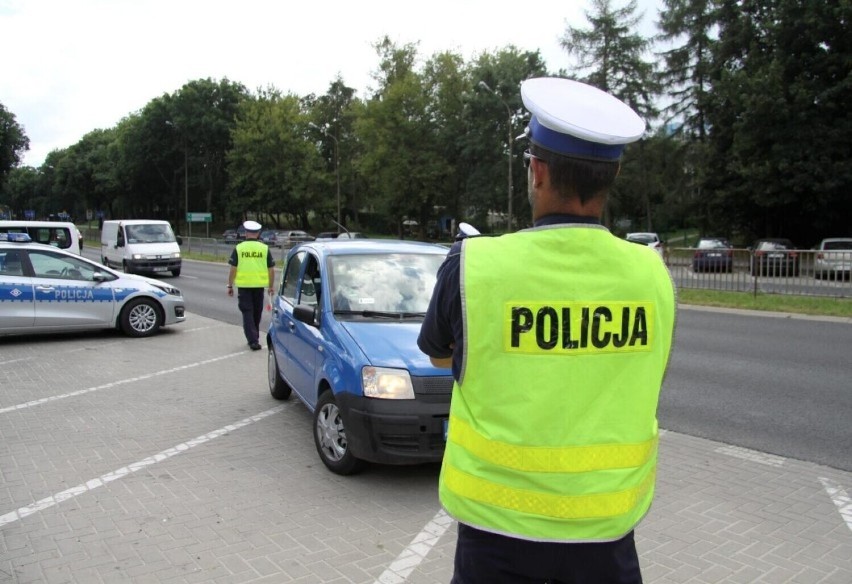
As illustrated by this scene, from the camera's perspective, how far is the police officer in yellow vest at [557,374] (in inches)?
70.1

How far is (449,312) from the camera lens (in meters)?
1.92

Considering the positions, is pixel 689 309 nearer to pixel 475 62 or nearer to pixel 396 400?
pixel 396 400

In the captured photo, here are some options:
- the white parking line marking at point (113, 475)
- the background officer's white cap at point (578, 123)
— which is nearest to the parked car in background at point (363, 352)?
the white parking line marking at point (113, 475)

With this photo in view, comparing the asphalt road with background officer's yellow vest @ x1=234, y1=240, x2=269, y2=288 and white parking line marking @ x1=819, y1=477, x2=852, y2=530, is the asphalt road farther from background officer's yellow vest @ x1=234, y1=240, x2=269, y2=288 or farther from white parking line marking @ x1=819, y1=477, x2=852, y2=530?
background officer's yellow vest @ x1=234, y1=240, x2=269, y2=288

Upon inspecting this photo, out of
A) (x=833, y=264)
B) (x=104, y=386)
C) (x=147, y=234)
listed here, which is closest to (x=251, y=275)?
(x=104, y=386)

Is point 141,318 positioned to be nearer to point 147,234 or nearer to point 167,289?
point 167,289

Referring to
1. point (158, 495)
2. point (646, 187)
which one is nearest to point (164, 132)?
point (646, 187)

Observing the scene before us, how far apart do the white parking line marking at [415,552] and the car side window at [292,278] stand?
3111 millimetres

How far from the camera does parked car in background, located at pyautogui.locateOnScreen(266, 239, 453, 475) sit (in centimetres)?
483

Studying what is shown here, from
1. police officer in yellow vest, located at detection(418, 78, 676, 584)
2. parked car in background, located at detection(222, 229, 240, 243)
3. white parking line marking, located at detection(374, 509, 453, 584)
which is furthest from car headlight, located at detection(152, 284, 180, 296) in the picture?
parked car in background, located at detection(222, 229, 240, 243)

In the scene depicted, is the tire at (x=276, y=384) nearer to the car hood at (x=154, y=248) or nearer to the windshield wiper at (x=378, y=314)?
the windshield wiper at (x=378, y=314)

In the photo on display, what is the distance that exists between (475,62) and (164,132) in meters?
36.7

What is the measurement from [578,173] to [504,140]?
53.5 m

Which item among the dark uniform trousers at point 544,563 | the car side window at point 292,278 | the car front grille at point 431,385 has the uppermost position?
the car side window at point 292,278
